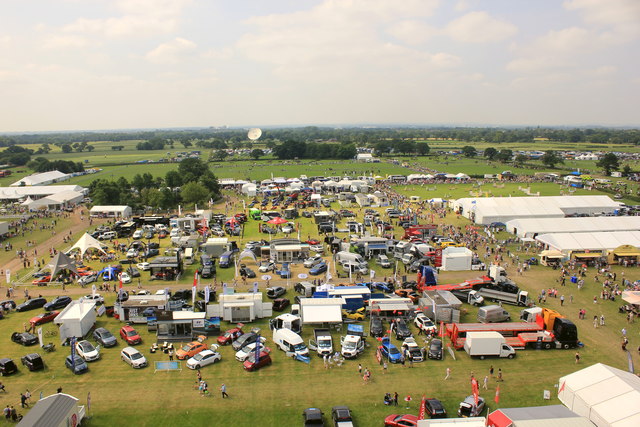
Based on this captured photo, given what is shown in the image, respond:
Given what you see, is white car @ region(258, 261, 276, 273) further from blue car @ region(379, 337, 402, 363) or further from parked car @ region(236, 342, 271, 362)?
blue car @ region(379, 337, 402, 363)

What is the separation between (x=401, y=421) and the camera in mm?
13188

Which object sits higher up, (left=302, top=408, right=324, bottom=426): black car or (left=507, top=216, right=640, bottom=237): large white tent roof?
(left=507, top=216, right=640, bottom=237): large white tent roof

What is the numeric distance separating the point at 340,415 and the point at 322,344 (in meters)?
4.75

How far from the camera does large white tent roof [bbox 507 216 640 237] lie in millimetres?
35656

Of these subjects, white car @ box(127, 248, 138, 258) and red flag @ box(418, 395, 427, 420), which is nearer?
red flag @ box(418, 395, 427, 420)

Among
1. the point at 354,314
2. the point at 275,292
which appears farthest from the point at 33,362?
the point at 354,314

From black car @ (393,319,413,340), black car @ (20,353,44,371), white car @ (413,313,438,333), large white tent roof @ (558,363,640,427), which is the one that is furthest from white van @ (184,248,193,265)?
large white tent roof @ (558,363,640,427)

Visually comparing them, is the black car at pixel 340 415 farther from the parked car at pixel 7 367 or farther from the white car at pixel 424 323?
the parked car at pixel 7 367

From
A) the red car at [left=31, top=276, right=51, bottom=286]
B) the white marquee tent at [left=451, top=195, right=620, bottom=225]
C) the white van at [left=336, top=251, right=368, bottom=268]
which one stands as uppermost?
the white marquee tent at [left=451, top=195, right=620, bottom=225]

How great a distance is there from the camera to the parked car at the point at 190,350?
58.2 ft

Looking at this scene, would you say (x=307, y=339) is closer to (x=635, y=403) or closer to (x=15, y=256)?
(x=635, y=403)

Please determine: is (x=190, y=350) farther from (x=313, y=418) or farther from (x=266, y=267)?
(x=266, y=267)

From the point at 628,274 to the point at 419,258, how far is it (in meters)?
13.8

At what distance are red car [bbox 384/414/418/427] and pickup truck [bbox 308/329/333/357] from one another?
4.78 metres
